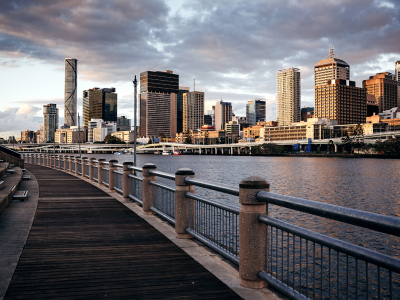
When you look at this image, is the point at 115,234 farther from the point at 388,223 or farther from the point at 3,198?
the point at 388,223

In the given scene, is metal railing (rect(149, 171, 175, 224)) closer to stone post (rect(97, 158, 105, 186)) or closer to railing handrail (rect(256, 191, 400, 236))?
railing handrail (rect(256, 191, 400, 236))

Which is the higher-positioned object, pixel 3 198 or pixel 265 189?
pixel 265 189

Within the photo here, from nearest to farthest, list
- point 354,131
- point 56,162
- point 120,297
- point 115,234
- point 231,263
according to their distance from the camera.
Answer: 1. point 120,297
2. point 231,263
3. point 115,234
4. point 56,162
5. point 354,131

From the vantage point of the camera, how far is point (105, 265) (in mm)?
6105

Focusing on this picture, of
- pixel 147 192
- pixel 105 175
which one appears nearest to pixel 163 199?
pixel 147 192

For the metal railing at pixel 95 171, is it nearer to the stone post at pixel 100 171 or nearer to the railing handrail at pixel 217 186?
the stone post at pixel 100 171

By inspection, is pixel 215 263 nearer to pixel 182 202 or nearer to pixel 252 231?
pixel 252 231

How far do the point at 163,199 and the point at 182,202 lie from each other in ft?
7.20

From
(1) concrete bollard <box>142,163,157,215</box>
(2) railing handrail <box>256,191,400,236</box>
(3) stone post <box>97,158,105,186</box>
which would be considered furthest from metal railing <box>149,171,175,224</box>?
(3) stone post <box>97,158,105,186</box>

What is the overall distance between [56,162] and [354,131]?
183 m

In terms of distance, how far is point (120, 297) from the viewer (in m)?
4.78

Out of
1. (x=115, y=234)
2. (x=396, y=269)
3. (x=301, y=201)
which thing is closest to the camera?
(x=396, y=269)

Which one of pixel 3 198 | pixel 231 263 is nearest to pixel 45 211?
pixel 3 198

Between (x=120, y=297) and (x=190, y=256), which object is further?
(x=190, y=256)
